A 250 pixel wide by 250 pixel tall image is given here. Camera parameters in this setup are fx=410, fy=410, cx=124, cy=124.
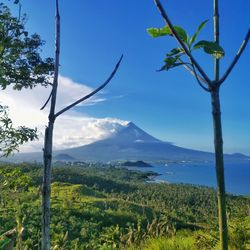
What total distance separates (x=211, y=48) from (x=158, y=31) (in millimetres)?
459

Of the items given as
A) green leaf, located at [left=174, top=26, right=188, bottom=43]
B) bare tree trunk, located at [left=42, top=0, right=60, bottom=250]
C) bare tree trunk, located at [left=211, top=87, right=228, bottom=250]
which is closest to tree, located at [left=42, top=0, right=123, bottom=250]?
bare tree trunk, located at [left=42, top=0, right=60, bottom=250]

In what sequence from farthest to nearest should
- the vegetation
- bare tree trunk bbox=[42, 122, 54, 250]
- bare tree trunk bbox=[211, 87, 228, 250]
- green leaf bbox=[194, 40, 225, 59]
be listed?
the vegetation → bare tree trunk bbox=[42, 122, 54, 250] → bare tree trunk bbox=[211, 87, 228, 250] → green leaf bbox=[194, 40, 225, 59]

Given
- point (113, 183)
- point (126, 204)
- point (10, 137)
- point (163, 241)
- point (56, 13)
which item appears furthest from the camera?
point (113, 183)

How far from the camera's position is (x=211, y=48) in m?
2.81

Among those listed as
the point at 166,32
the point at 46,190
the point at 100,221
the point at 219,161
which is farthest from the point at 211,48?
the point at 100,221

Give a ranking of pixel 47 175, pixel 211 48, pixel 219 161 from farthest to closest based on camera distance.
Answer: pixel 47 175 → pixel 219 161 → pixel 211 48

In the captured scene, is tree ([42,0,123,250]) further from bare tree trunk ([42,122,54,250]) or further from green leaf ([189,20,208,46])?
green leaf ([189,20,208,46])

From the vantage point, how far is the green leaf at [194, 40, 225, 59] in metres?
2.81

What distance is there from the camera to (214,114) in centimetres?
303

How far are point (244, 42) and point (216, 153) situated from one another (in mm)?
854

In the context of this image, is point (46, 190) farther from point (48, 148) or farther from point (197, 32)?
point (197, 32)

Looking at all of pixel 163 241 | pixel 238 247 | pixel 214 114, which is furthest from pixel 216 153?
pixel 163 241

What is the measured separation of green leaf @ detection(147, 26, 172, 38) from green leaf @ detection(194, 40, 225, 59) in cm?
27

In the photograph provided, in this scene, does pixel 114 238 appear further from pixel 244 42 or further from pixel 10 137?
pixel 244 42
